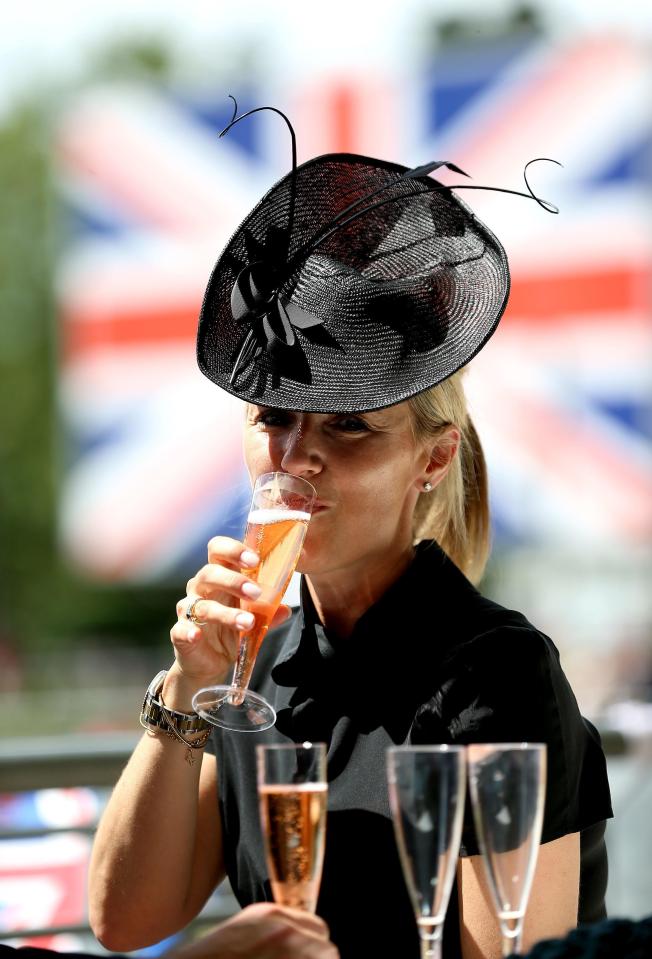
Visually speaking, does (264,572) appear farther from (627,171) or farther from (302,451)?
(627,171)

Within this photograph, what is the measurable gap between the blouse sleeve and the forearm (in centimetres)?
39

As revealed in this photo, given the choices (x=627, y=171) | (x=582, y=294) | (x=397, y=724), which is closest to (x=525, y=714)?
(x=397, y=724)

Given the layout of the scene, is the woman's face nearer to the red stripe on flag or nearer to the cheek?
the cheek

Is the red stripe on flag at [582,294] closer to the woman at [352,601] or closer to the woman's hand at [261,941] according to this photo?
the woman at [352,601]

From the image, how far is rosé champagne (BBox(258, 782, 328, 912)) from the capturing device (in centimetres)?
135

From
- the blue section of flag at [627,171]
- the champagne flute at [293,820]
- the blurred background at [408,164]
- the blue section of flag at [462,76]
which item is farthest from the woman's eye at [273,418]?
the blue section of flag at [462,76]

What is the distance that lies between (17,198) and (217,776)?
33.8m

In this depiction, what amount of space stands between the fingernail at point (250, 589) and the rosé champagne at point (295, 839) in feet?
1.56

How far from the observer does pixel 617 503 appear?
10047 millimetres

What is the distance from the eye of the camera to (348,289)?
2.15 m

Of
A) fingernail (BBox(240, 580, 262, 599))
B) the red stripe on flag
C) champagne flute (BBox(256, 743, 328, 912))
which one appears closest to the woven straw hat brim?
fingernail (BBox(240, 580, 262, 599))

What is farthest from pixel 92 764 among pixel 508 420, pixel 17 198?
pixel 17 198

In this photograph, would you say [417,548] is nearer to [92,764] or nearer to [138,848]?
[138,848]

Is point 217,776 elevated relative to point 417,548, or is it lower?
lower
